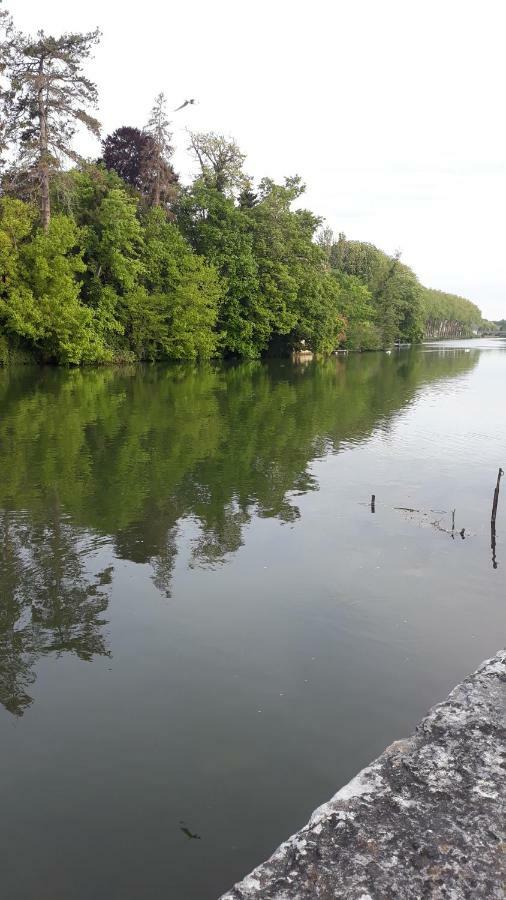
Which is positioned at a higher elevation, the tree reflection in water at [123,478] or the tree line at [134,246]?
the tree line at [134,246]

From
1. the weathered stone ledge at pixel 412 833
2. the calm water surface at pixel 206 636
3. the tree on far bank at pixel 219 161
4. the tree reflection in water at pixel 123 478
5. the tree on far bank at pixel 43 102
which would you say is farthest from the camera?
the tree on far bank at pixel 219 161

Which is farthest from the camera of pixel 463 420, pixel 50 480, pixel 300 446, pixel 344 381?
pixel 344 381

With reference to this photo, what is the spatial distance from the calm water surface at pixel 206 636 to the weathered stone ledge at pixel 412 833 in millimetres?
1782

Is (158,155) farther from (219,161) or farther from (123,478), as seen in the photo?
(123,478)

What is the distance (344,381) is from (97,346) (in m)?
18.8

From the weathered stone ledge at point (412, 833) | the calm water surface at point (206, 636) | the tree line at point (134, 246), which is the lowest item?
the calm water surface at point (206, 636)

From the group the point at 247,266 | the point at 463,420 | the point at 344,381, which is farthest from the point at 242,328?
the point at 463,420

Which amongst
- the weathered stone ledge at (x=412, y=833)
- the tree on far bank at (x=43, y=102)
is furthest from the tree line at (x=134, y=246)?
the weathered stone ledge at (x=412, y=833)

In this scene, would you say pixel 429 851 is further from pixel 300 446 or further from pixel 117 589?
pixel 300 446

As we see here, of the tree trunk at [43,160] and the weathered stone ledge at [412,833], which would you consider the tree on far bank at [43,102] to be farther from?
the weathered stone ledge at [412,833]

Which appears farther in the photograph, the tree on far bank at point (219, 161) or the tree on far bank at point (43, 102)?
the tree on far bank at point (219, 161)

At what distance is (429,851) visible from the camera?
3295mm

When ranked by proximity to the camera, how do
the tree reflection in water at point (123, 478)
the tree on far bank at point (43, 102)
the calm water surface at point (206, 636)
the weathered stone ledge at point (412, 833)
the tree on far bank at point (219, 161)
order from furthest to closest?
1. the tree on far bank at point (219, 161)
2. the tree on far bank at point (43, 102)
3. the tree reflection in water at point (123, 478)
4. the calm water surface at point (206, 636)
5. the weathered stone ledge at point (412, 833)

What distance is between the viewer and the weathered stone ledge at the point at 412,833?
122 inches
